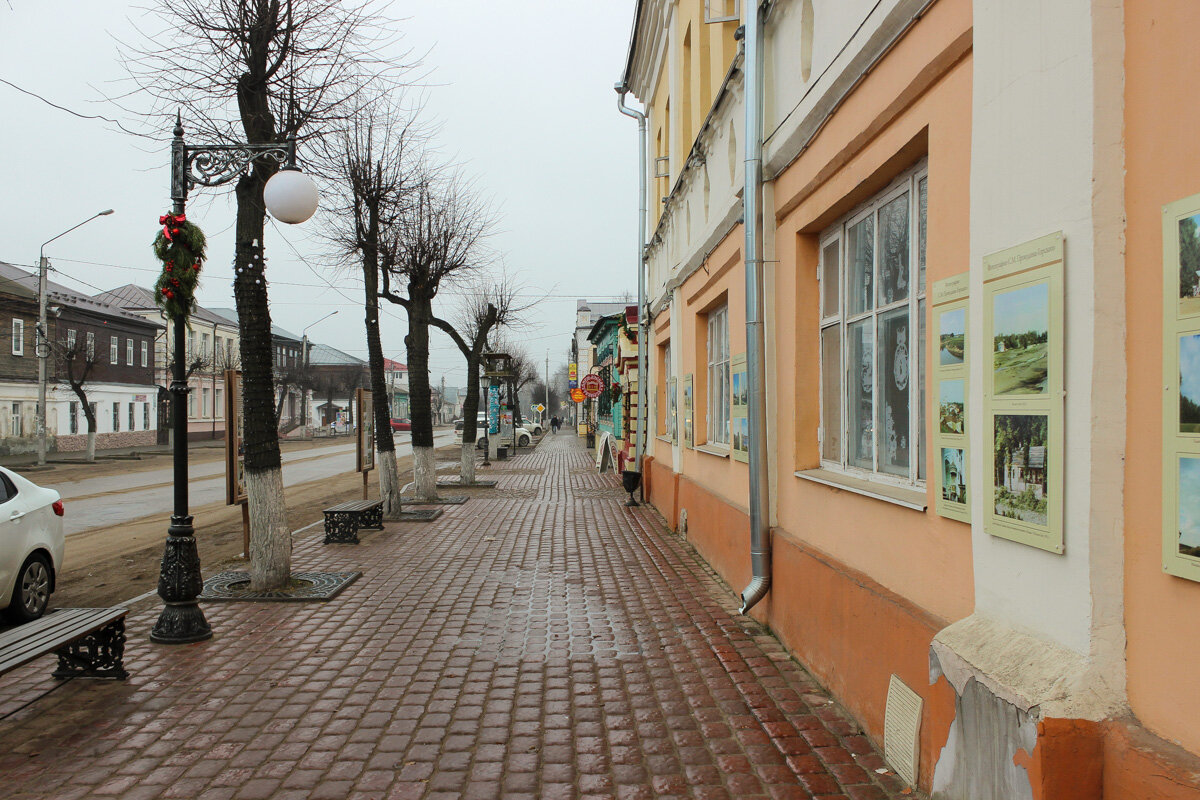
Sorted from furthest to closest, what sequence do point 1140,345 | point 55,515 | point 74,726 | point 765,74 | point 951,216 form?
point 55,515
point 765,74
point 74,726
point 951,216
point 1140,345

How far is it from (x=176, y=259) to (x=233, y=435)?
232 cm

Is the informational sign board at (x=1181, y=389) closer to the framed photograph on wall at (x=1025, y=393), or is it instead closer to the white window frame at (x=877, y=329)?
the framed photograph on wall at (x=1025, y=393)

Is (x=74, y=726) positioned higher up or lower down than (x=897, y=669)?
lower down

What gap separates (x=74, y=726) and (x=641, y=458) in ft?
41.7

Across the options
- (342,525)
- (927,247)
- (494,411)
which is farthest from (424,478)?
(494,411)

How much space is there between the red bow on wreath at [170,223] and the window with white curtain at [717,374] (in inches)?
222

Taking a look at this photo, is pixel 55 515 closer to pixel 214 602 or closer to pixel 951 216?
pixel 214 602

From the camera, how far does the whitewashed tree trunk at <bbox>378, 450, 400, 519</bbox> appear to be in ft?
45.8

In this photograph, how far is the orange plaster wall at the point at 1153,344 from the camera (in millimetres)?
2199

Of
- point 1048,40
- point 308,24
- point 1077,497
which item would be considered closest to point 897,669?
point 1077,497

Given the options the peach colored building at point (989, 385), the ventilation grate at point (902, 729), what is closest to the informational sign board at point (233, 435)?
the peach colored building at point (989, 385)

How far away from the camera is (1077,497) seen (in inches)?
102

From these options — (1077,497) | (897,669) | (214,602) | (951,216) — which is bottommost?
(214,602)

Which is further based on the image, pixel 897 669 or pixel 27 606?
pixel 27 606
